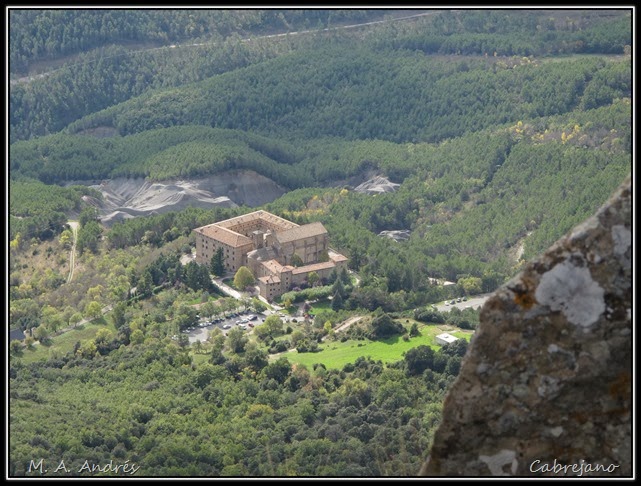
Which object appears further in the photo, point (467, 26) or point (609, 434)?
point (467, 26)

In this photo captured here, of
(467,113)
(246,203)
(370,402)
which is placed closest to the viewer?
(370,402)

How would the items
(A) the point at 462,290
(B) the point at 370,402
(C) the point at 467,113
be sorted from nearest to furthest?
(B) the point at 370,402 < (A) the point at 462,290 < (C) the point at 467,113

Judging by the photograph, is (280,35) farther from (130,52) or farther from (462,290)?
(462,290)

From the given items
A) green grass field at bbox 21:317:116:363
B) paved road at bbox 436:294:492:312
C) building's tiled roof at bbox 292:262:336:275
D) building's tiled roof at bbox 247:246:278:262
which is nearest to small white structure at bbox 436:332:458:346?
paved road at bbox 436:294:492:312

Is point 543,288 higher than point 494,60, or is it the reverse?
point 543,288

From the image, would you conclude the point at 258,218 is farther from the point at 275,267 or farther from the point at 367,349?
the point at 367,349

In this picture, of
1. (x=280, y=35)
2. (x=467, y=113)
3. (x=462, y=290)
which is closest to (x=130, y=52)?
(x=280, y=35)

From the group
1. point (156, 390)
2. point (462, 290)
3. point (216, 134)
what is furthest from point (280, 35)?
point (156, 390)

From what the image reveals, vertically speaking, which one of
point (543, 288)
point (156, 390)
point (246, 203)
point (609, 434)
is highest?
point (543, 288)
